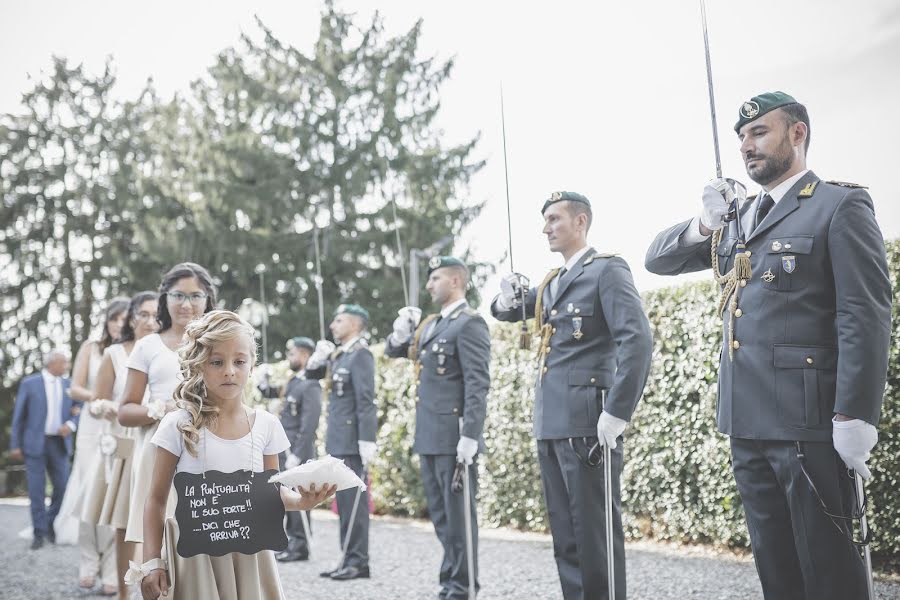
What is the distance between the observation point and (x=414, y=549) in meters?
7.82

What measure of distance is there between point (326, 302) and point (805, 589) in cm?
1755

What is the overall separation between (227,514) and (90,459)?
181 inches

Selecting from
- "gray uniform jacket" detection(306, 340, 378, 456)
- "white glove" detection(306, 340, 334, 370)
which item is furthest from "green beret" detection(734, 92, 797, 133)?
"white glove" detection(306, 340, 334, 370)

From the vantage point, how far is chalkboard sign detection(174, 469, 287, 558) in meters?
2.57

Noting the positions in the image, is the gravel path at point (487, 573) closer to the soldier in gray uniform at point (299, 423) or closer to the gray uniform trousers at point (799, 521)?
the soldier in gray uniform at point (299, 423)

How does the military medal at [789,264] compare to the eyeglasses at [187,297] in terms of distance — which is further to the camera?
the eyeglasses at [187,297]

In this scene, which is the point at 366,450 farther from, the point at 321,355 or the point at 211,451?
the point at 211,451

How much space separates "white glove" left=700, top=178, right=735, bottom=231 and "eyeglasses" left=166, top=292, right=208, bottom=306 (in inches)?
89.9

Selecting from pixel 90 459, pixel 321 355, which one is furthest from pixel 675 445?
pixel 90 459

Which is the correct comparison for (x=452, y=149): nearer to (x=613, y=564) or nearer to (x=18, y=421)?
(x=18, y=421)

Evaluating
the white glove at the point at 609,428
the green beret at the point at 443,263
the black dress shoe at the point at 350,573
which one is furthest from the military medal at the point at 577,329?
the black dress shoe at the point at 350,573

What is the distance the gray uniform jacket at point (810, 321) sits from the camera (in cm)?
258

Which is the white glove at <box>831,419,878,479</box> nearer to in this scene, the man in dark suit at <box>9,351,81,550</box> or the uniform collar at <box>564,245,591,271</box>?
the uniform collar at <box>564,245,591,271</box>

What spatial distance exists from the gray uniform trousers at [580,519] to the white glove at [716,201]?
4.20 feet
